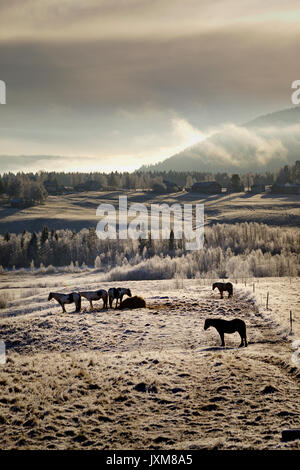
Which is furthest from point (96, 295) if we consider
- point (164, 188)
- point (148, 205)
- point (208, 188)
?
point (164, 188)

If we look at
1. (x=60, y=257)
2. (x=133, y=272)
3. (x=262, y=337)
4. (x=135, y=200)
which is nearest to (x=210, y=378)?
(x=262, y=337)

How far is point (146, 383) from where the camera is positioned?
1477 centimetres

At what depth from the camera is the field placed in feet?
390

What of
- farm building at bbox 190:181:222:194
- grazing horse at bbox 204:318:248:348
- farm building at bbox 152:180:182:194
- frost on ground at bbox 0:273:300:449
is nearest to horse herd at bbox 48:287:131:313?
frost on ground at bbox 0:273:300:449

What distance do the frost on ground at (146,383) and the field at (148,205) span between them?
94.5 m

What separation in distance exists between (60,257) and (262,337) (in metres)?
69.9

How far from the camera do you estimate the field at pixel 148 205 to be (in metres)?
119

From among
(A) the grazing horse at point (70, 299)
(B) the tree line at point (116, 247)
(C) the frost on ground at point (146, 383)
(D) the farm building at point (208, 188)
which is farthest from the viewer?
(D) the farm building at point (208, 188)

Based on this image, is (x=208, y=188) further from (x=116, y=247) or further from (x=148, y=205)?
(x=116, y=247)

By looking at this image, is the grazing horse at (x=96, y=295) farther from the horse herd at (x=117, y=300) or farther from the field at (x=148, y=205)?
the field at (x=148, y=205)

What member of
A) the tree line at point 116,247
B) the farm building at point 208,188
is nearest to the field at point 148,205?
the farm building at point 208,188

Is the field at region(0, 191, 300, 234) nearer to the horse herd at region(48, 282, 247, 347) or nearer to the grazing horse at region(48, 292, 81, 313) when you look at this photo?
the horse herd at region(48, 282, 247, 347)

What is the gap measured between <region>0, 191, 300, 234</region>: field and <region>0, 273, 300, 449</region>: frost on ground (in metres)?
94.5
